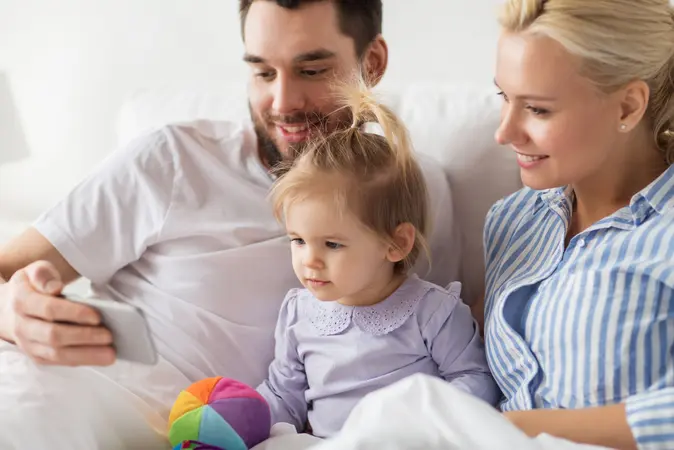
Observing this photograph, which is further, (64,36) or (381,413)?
(64,36)

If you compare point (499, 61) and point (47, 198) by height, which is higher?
point (499, 61)

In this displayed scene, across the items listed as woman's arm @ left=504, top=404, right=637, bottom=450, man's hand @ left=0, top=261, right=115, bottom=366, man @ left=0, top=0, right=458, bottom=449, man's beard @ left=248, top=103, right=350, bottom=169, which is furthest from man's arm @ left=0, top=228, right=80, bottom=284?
woman's arm @ left=504, top=404, right=637, bottom=450

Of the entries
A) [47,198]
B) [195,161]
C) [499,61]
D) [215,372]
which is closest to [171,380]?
[215,372]

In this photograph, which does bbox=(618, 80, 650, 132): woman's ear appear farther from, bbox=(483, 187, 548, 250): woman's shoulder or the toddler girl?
the toddler girl

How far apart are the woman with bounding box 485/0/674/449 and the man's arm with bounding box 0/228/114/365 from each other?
0.60 m

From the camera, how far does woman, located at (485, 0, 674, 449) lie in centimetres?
108

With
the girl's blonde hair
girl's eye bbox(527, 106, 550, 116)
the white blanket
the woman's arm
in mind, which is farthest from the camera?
the girl's blonde hair

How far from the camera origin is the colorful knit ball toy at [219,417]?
121cm

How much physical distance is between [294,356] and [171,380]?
0.22 metres

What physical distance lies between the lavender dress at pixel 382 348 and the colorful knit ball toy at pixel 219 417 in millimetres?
127

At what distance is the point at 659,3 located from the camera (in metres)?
1.13

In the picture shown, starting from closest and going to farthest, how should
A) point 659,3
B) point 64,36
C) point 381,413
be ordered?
point 381,413 < point 659,3 < point 64,36

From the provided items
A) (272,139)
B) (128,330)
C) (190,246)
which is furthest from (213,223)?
(128,330)

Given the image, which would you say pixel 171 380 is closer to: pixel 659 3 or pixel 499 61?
pixel 499 61
